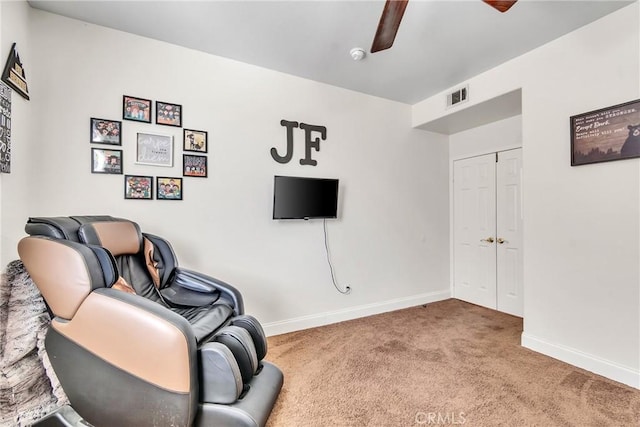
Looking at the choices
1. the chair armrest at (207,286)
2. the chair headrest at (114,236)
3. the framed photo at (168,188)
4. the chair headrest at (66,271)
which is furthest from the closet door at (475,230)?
the chair headrest at (66,271)

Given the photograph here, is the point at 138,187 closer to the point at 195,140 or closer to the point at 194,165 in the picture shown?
the point at 194,165

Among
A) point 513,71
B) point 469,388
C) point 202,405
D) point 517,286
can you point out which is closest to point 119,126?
point 202,405

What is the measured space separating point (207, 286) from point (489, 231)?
3.38 metres

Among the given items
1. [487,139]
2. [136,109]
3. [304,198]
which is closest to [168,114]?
[136,109]

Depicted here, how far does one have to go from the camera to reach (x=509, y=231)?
354 cm

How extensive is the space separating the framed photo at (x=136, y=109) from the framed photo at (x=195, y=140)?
1.01 ft

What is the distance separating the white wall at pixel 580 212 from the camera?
2113 millimetres

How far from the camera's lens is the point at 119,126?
7.71 ft

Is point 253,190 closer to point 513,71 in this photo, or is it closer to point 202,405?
point 202,405

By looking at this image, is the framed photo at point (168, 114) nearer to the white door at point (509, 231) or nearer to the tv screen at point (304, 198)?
the tv screen at point (304, 198)

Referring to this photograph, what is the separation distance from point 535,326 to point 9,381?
12.0ft

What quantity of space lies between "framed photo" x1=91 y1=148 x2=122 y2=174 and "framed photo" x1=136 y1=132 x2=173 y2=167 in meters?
0.14

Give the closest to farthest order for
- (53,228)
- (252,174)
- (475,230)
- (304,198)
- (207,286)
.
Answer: (53,228) < (207,286) < (252,174) < (304,198) < (475,230)

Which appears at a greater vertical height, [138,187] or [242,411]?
[138,187]
